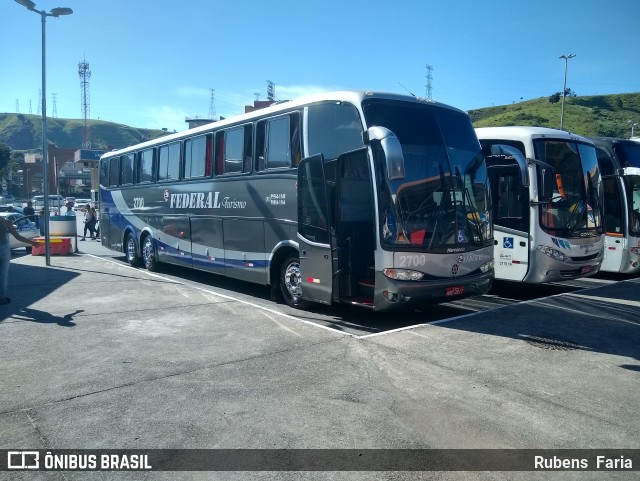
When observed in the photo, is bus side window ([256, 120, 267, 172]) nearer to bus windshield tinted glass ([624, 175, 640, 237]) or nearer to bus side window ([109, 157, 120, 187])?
bus side window ([109, 157, 120, 187])

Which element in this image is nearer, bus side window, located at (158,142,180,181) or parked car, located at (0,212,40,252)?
bus side window, located at (158,142,180,181)

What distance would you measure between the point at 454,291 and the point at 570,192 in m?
4.67

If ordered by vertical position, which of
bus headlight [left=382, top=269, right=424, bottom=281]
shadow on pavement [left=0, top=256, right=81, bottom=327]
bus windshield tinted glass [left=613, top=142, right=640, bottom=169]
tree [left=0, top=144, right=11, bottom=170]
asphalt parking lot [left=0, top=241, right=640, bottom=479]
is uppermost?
tree [left=0, top=144, right=11, bottom=170]

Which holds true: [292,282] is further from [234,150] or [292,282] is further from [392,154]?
[392,154]

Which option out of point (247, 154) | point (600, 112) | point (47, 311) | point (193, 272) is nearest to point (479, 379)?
point (247, 154)

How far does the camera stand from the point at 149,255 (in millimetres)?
15781

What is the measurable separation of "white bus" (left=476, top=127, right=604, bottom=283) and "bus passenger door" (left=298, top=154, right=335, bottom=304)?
4.04 m

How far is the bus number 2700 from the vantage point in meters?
7.82

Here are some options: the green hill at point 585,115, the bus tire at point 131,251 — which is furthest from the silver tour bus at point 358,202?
the green hill at point 585,115

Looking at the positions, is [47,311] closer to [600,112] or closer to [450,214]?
[450,214]

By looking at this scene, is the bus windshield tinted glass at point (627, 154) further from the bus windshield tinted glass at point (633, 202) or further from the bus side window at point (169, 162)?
the bus side window at point (169, 162)

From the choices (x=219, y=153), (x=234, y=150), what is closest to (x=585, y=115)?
(x=219, y=153)

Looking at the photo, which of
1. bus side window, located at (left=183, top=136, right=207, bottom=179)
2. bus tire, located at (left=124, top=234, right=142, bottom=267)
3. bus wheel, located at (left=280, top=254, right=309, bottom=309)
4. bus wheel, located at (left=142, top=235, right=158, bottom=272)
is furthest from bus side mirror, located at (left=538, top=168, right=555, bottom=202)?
bus tire, located at (left=124, top=234, right=142, bottom=267)

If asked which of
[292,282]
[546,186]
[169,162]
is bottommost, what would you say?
[292,282]
